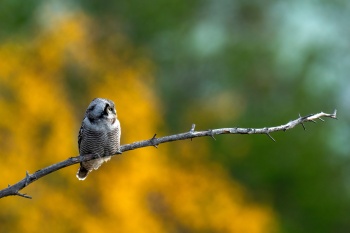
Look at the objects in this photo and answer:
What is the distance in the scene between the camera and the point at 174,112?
33.8 meters

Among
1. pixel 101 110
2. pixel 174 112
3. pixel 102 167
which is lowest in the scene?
pixel 101 110

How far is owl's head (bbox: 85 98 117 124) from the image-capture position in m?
9.58

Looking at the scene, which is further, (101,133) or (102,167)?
(102,167)

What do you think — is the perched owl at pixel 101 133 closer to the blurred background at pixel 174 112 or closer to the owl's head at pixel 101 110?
the owl's head at pixel 101 110

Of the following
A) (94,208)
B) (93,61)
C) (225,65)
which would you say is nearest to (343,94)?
(225,65)

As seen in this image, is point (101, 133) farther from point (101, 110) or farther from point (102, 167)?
point (102, 167)

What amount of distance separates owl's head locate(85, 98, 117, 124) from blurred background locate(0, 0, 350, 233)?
1417cm

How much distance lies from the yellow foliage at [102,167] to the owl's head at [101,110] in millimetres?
13530

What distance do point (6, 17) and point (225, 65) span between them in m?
10.1

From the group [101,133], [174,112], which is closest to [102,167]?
[174,112]

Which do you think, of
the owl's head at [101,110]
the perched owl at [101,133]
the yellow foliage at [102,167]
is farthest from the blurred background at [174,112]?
the owl's head at [101,110]

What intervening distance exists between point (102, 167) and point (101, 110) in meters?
16.6

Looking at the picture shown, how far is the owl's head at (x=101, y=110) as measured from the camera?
377 inches

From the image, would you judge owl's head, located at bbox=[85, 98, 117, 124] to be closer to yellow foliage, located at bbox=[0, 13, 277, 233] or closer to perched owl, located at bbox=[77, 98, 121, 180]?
perched owl, located at bbox=[77, 98, 121, 180]
